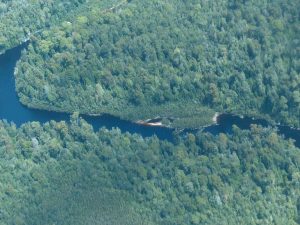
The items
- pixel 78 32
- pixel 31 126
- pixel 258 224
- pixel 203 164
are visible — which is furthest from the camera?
pixel 78 32

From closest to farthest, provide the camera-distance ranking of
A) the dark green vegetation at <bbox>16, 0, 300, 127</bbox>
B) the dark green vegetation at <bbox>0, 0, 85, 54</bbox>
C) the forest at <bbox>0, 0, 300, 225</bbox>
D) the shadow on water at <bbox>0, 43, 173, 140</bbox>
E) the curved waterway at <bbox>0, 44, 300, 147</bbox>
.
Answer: the forest at <bbox>0, 0, 300, 225</bbox>
the curved waterway at <bbox>0, 44, 300, 147</bbox>
the dark green vegetation at <bbox>16, 0, 300, 127</bbox>
the shadow on water at <bbox>0, 43, 173, 140</bbox>
the dark green vegetation at <bbox>0, 0, 85, 54</bbox>

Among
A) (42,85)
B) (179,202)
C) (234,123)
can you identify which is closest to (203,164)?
(179,202)

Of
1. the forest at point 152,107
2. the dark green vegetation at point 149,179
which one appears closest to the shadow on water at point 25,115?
the forest at point 152,107

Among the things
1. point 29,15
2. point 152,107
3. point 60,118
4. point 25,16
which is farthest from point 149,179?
point 29,15

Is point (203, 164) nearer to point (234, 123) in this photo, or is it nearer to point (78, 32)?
point (234, 123)

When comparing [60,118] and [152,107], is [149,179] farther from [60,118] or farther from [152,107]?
[60,118]

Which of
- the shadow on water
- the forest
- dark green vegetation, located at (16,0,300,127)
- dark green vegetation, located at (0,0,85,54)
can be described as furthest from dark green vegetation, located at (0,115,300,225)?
dark green vegetation, located at (0,0,85,54)

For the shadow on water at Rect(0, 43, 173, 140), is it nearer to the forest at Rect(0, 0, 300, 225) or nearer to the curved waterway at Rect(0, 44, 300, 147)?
the curved waterway at Rect(0, 44, 300, 147)

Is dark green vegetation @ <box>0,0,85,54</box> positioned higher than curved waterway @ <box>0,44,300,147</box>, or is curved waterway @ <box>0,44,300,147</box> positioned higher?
dark green vegetation @ <box>0,0,85,54</box>
